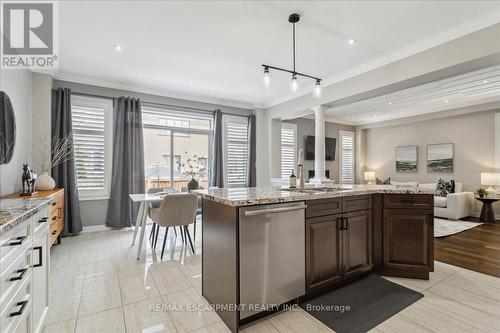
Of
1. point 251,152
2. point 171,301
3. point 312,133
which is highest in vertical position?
point 312,133

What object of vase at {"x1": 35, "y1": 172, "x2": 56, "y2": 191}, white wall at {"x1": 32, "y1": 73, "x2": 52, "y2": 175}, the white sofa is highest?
white wall at {"x1": 32, "y1": 73, "x2": 52, "y2": 175}

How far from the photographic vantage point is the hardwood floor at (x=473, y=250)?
287 centimetres

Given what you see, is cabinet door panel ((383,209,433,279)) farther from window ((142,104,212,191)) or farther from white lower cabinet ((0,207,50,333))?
window ((142,104,212,191))

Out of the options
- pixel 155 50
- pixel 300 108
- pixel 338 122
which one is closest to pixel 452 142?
pixel 338 122

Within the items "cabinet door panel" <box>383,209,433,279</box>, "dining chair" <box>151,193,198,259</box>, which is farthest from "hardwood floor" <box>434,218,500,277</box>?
"dining chair" <box>151,193,198,259</box>

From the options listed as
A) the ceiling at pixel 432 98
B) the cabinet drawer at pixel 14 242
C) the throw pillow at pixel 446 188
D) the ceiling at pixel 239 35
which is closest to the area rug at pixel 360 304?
the cabinet drawer at pixel 14 242

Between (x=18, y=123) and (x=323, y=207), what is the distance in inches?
162

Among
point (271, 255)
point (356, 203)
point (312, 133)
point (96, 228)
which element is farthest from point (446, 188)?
point (96, 228)

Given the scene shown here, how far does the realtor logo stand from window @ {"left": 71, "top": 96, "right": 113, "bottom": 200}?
0.87 metres

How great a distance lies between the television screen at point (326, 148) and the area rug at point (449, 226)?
3120 mm

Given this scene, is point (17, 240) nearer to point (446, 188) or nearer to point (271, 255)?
point (271, 255)

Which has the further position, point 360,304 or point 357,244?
point 357,244

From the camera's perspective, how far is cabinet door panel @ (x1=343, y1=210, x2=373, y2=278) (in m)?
2.36

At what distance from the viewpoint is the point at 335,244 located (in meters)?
2.26
